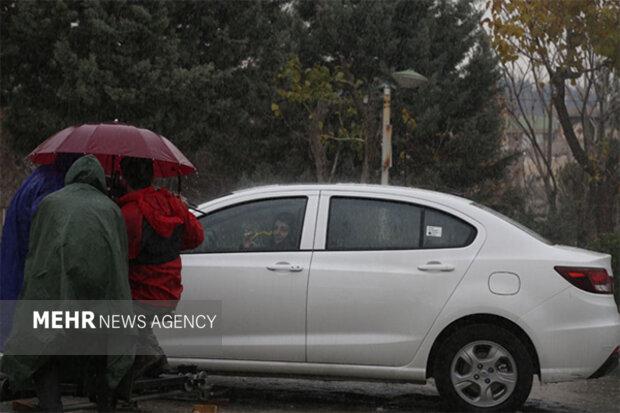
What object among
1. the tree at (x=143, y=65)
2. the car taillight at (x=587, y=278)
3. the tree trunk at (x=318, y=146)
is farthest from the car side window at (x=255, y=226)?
the tree trunk at (x=318, y=146)

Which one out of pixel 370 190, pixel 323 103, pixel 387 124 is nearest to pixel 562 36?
pixel 387 124

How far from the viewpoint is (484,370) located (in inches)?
303

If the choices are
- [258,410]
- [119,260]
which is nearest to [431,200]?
[258,410]

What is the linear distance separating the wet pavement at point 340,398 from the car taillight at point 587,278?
975 mm

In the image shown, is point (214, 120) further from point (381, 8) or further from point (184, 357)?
point (184, 357)

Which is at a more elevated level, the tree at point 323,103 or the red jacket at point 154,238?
the tree at point 323,103

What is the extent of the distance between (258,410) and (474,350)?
1515 millimetres

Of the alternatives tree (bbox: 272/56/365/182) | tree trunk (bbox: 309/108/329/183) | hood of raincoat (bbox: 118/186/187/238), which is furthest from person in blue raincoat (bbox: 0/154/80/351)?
tree (bbox: 272/56/365/182)

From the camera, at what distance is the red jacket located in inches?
272

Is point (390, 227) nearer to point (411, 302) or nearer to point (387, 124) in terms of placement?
point (411, 302)

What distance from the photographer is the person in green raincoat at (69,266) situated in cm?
593

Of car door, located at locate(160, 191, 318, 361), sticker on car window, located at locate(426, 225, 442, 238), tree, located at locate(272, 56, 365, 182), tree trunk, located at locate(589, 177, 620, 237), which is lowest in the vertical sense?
car door, located at locate(160, 191, 318, 361)

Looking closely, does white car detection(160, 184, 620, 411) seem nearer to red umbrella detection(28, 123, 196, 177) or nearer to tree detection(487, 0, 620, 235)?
red umbrella detection(28, 123, 196, 177)

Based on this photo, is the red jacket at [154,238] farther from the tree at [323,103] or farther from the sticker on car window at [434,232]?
the tree at [323,103]
